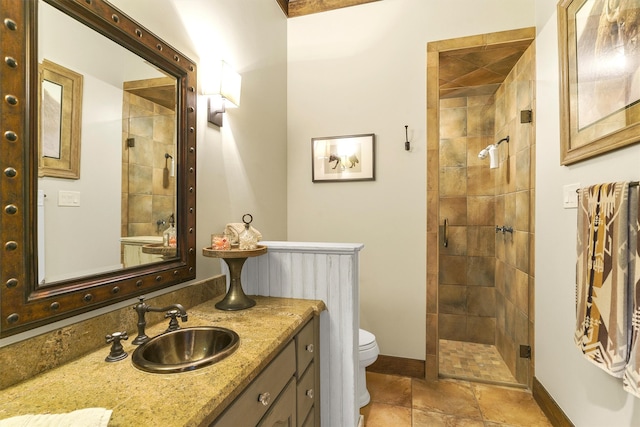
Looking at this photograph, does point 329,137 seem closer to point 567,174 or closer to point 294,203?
point 294,203

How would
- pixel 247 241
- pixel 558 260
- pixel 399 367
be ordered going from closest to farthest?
pixel 247 241
pixel 558 260
pixel 399 367

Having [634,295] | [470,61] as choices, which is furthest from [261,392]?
[470,61]

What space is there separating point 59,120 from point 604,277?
2.03m

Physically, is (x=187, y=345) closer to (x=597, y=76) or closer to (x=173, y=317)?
(x=173, y=317)

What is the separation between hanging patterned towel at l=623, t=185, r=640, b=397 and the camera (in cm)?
106

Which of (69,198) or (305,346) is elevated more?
(69,198)

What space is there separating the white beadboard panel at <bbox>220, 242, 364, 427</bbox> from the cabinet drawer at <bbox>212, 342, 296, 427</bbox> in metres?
0.36

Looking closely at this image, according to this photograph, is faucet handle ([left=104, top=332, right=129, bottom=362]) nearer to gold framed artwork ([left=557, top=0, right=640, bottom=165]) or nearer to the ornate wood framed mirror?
the ornate wood framed mirror

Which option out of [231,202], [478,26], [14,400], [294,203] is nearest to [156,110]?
[231,202]

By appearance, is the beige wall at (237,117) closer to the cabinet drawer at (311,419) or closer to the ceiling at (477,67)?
the cabinet drawer at (311,419)

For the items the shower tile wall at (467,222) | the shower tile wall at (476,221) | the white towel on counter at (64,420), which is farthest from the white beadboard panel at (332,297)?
the shower tile wall at (467,222)

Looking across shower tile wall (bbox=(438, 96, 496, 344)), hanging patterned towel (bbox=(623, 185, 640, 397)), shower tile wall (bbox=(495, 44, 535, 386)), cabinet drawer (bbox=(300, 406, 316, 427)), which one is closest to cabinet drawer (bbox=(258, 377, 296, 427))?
cabinet drawer (bbox=(300, 406, 316, 427))

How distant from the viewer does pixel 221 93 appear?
61.9 inches

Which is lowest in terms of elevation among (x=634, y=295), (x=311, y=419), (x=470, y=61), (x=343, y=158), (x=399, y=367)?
(x=399, y=367)
